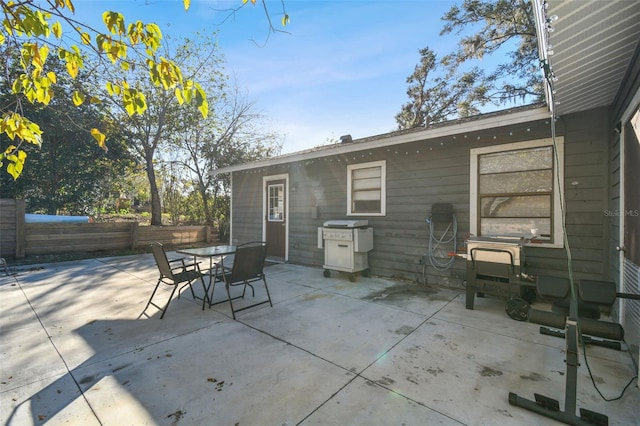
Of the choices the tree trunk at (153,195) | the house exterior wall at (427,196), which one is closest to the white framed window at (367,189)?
the house exterior wall at (427,196)

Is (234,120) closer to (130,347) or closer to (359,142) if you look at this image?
(359,142)

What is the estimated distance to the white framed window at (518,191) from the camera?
380cm

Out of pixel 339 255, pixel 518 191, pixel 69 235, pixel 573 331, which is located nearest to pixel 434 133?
pixel 518 191

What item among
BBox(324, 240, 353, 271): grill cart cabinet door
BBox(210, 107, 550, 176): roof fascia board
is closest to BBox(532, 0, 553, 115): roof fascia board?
BBox(210, 107, 550, 176): roof fascia board

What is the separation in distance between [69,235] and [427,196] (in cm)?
862

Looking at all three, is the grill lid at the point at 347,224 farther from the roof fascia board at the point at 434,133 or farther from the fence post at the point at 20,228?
the fence post at the point at 20,228

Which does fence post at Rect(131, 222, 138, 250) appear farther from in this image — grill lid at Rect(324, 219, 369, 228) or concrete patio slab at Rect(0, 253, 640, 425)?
grill lid at Rect(324, 219, 369, 228)

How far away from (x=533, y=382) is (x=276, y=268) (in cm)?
494

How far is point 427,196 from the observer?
4.86m

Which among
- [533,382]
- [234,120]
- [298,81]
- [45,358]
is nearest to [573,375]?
[533,382]

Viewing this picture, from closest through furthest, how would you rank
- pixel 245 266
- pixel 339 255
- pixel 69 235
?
pixel 245 266, pixel 339 255, pixel 69 235

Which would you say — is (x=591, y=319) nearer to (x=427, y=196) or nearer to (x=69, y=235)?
(x=427, y=196)

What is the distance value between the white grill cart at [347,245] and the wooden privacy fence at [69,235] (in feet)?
20.4

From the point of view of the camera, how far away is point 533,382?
2.07 meters
